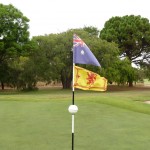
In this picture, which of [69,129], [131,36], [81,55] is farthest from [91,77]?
[131,36]

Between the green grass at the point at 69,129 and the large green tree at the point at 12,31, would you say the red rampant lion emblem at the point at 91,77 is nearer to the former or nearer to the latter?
the green grass at the point at 69,129

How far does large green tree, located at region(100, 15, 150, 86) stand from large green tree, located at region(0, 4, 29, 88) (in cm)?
1636

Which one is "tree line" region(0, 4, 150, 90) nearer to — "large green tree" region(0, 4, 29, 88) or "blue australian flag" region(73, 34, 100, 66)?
"large green tree" region(0, 4, 29, 88)

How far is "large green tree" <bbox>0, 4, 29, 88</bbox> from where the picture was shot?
1668 inches

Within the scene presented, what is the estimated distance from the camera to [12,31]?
43.1 metres

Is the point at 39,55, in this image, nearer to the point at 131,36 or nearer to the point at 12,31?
the point at 12,31

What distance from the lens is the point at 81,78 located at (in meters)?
7.33

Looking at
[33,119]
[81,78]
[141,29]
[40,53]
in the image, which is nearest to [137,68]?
[141,29]

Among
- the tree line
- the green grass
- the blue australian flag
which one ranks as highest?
the tree line

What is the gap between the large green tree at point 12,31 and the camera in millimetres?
42375

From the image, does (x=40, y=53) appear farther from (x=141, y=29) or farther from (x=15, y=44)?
(x=141, y=29)

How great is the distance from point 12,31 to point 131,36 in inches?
830

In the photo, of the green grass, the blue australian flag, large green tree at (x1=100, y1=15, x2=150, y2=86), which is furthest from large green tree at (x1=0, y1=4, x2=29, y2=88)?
the blue australian flag

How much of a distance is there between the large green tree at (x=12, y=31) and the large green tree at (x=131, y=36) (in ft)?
53.7
